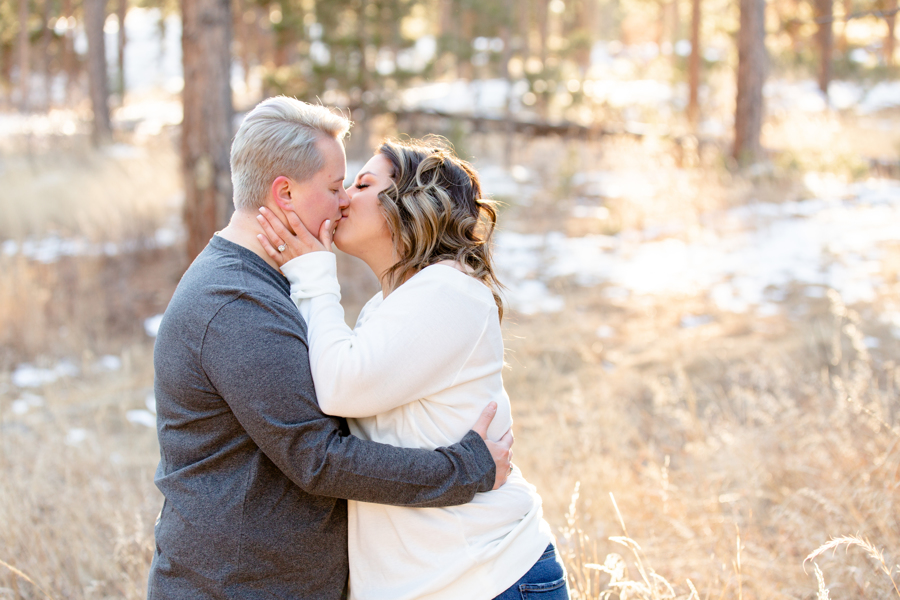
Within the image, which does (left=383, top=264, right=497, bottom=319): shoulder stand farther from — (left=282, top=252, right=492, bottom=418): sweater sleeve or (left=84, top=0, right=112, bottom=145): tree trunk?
(left=84, top=0, right=112, bottom=145): tree trunk

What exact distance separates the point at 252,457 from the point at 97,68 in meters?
16.5

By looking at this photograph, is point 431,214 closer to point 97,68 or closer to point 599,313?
point 599,313

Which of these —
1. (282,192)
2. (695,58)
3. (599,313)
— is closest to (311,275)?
(282,192)

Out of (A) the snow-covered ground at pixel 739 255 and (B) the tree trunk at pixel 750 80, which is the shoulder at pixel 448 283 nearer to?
(A) the snow-covered ground at pixel 739 255

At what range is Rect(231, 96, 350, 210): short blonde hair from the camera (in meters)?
1.92

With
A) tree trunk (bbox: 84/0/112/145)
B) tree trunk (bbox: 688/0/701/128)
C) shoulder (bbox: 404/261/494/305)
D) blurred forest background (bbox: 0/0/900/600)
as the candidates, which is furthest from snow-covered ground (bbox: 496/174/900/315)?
tree trunk (bbox: 84/0/112/145)

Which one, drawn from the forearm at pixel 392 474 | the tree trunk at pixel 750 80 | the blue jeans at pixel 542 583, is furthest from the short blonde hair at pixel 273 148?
the tree trunk at pixel 750 80

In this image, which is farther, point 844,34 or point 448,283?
point 844,34

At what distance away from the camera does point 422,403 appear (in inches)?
74.1

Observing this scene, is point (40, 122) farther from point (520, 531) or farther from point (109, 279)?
point (520, 531)

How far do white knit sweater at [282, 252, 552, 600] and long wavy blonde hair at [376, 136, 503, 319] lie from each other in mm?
136

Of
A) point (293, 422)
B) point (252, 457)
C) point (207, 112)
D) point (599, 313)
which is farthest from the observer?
point (599, 313)

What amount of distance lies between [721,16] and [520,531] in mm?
21815

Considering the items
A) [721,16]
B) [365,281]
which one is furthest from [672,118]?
[365,281]
